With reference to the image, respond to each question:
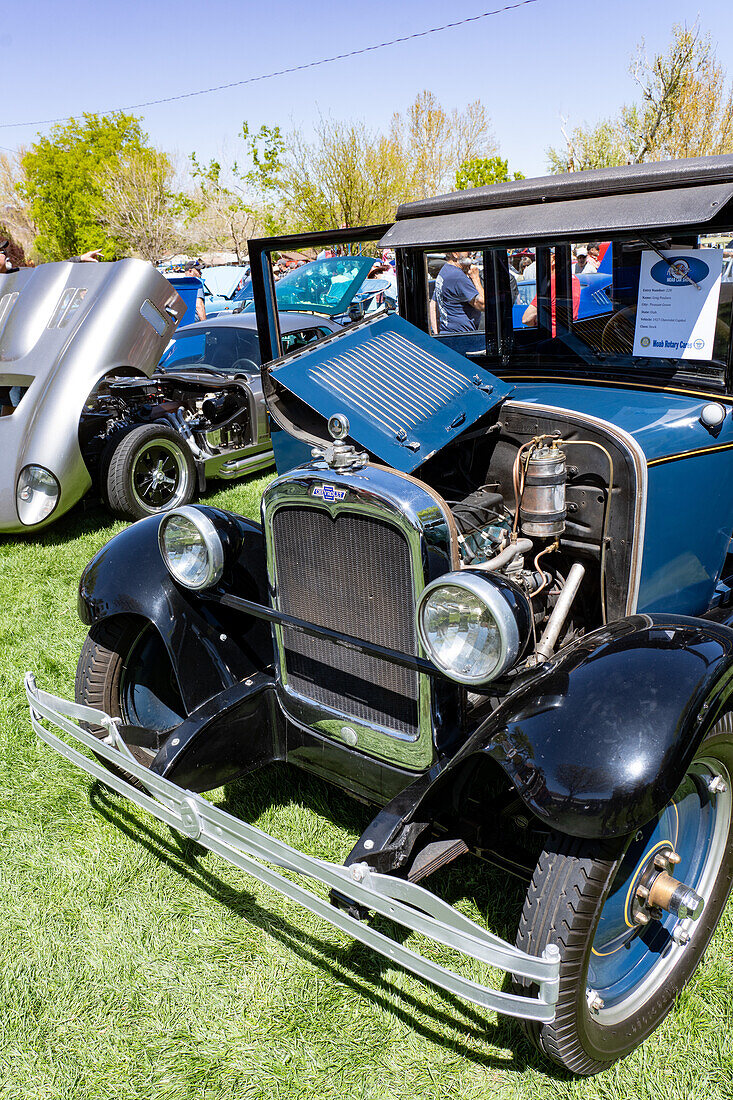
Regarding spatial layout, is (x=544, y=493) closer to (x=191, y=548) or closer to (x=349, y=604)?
(x=349, y=604)

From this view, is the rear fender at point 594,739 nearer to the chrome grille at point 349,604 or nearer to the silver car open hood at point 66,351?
the chrome grille at point 349,604

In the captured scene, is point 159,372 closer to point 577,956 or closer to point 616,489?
point 616,489

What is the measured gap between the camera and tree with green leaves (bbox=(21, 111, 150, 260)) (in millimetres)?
31172

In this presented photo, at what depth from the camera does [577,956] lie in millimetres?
1708

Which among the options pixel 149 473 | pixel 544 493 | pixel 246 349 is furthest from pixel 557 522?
pixel 246 349

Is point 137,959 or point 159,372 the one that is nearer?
point 137,959

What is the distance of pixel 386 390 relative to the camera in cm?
258

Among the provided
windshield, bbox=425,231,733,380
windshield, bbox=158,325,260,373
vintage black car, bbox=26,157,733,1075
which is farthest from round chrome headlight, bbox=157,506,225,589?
windshield, bbox=158,325,260,373

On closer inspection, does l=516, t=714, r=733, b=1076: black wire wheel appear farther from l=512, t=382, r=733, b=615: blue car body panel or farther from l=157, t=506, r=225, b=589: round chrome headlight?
l=157, t=506, r=225, b=589: round chrome headlight

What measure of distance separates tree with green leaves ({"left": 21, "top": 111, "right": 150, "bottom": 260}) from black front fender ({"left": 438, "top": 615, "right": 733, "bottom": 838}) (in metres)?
31.4

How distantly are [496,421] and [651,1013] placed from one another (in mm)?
1882

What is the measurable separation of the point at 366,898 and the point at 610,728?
68 centimetres

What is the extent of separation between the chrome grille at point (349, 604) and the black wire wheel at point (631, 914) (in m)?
0.65

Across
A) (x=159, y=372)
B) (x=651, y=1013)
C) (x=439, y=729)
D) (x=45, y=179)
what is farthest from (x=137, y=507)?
(x=45, y=179)
